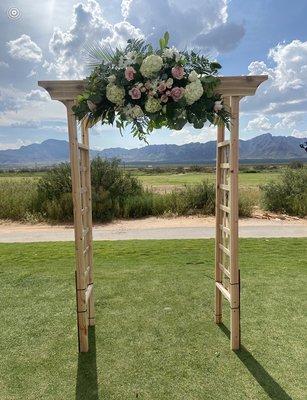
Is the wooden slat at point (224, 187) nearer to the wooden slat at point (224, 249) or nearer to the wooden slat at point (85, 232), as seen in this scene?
the wooden slat at point (224, 249)

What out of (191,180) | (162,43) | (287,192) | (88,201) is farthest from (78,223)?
(191,180)

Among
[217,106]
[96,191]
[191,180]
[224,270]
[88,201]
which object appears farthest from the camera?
[191,180]

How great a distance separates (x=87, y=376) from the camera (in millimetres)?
3635

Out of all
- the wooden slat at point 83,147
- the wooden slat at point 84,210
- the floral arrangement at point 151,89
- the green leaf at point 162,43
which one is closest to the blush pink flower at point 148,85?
the floral arrangement at point 151,89

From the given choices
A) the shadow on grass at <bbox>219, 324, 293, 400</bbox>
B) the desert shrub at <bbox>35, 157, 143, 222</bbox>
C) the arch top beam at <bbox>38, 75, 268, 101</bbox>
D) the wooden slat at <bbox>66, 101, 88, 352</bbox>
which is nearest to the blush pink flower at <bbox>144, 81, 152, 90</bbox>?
the arch top beam at <bbox>38, 75, 268, 101</bbox>

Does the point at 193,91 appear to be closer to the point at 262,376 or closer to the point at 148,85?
the point at 148,85

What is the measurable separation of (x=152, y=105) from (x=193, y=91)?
34 cm

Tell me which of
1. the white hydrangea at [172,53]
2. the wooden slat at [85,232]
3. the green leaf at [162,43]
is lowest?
the wooden slat at [85,232]

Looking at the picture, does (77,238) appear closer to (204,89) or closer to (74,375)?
(74,375)

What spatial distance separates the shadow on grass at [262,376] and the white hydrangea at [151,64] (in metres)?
2.74

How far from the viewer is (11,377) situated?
363cm

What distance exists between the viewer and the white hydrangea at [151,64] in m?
3.20

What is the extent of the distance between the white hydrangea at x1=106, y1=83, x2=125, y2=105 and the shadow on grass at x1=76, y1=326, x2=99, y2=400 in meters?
2.40

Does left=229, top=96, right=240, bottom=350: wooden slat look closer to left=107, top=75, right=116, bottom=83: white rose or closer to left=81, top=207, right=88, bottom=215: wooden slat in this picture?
left=107, top=75, right=116, bottom=83: white rose
